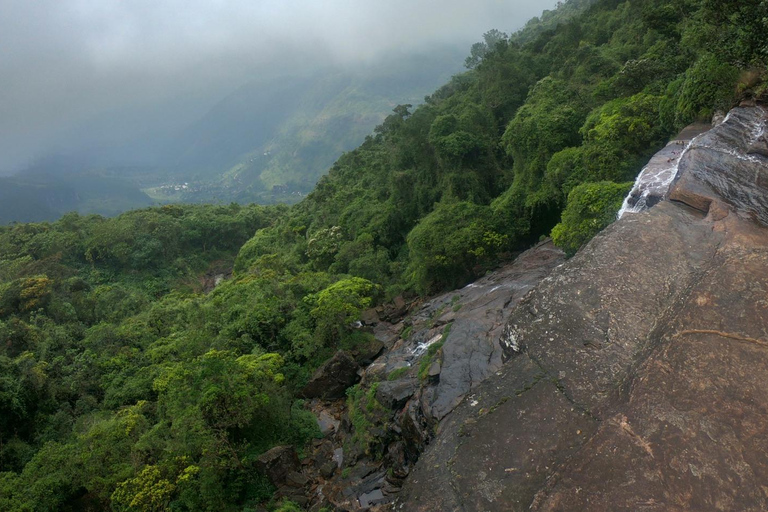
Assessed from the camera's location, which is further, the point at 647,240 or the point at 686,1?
the point at 686,1

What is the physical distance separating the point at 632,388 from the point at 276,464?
48.4 feet

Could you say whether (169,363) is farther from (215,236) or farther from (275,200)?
(275,200)

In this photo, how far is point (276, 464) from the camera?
682 inches

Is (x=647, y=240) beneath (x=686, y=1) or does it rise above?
beneath

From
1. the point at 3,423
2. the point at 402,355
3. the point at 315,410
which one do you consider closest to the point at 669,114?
the point at 402,355

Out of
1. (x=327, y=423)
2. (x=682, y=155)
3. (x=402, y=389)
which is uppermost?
(x=682, y=155)

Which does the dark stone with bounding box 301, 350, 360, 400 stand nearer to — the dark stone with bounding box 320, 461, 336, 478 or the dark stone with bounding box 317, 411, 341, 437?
the dark stone with bounding box 317, 411, 341, 437

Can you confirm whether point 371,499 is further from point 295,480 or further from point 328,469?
point 295,480

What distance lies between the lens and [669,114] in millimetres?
19547

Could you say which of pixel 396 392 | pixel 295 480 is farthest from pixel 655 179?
pixel 295 480

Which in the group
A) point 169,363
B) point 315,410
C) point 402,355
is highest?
point 169,363

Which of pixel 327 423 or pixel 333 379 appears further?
pixel 333 379

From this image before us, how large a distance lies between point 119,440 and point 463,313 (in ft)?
49.4

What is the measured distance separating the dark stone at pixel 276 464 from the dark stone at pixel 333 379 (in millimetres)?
5237
